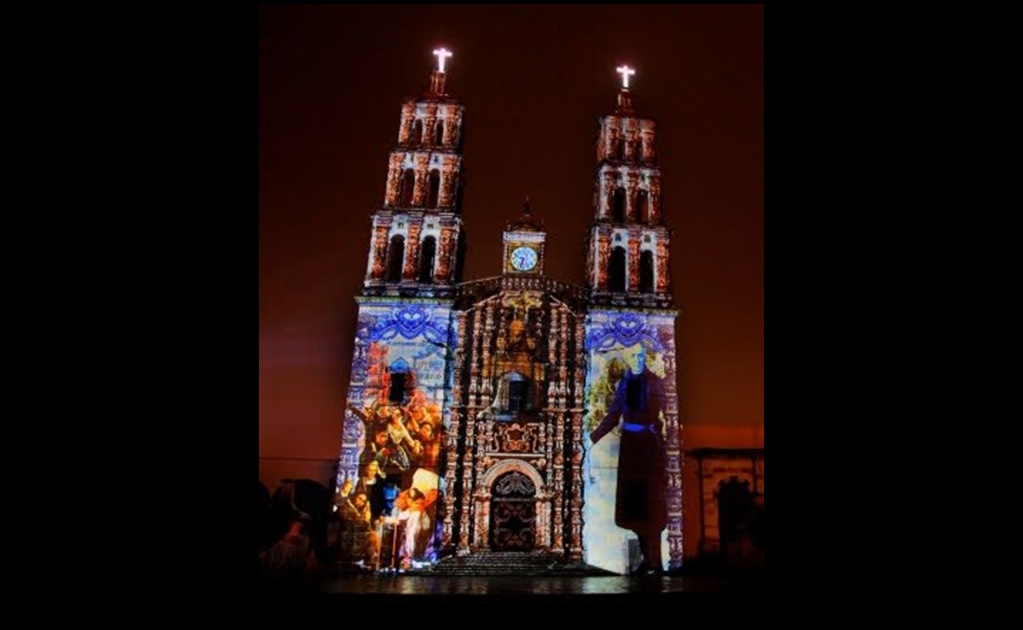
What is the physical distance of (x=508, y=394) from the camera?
2502cm

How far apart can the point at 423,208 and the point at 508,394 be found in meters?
7.71

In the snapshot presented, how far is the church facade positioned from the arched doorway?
0.05 m

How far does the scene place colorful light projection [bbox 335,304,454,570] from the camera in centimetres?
2219

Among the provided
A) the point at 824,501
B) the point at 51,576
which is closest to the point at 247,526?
the point at 51,576

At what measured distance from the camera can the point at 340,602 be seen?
693 centimetres

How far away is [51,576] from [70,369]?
930 mm

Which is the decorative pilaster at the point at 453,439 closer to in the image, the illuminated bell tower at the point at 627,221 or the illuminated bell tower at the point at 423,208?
the illuminated bell tower at the point at 423,208

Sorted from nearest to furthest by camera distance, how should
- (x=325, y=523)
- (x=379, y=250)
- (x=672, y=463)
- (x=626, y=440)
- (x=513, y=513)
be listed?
(x=325, y=523) → (x=513, y=513) → (x=672, y=463) → (x=626, y=440) → (x=379, y=250)

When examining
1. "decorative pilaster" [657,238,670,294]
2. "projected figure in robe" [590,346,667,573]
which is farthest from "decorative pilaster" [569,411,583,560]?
"decorative pilaster" [657,238,670,294]

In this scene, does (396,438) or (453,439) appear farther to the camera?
(453,439)

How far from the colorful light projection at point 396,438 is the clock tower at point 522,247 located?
3334 millimetres

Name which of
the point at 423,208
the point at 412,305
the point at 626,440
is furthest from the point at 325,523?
the point at 423,208

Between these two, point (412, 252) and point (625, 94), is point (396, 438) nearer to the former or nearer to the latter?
point (412, 252)

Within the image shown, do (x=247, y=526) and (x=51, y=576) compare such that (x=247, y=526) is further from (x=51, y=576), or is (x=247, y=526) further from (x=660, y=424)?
(x=660, y=424)
